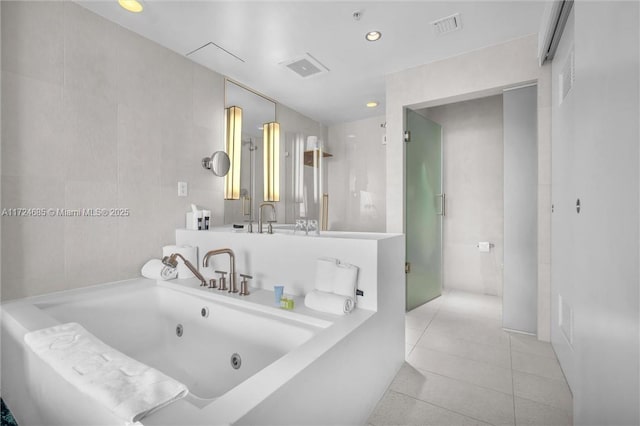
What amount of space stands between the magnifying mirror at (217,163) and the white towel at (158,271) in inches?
37.1

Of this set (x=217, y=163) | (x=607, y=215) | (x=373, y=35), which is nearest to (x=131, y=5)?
(x=217, y=163)

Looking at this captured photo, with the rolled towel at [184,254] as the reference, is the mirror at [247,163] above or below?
above

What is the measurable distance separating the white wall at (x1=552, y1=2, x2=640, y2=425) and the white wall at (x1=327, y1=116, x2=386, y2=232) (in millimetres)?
3016

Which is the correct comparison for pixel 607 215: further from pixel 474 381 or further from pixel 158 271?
pixel 158 271

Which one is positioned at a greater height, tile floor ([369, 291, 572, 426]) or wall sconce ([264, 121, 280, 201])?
wall sconce ([264, 121, 280, 201])

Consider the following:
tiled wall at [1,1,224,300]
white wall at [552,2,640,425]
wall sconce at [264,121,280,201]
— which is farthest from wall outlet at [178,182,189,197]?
white wall at [552,2,640,425]

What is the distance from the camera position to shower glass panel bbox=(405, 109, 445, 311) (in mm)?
2986

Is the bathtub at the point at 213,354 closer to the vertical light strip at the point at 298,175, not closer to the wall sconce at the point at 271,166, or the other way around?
the vertical light strip at the point at 298,175

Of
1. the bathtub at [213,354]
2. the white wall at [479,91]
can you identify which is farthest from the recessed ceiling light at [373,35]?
the bathtub at [213,354]

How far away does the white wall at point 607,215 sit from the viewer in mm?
663

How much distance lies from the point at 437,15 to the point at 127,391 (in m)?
2.63

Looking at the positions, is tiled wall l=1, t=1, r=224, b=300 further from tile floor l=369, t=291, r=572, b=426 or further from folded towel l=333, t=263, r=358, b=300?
tile floor l=369, t=291, r=572, b=426

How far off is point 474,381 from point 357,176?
3214mm

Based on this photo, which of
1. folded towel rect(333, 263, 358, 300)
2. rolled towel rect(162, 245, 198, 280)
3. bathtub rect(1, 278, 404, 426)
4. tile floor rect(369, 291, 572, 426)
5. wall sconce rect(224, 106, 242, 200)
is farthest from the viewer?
wall sconce rect(224, 106, 242, 200)
